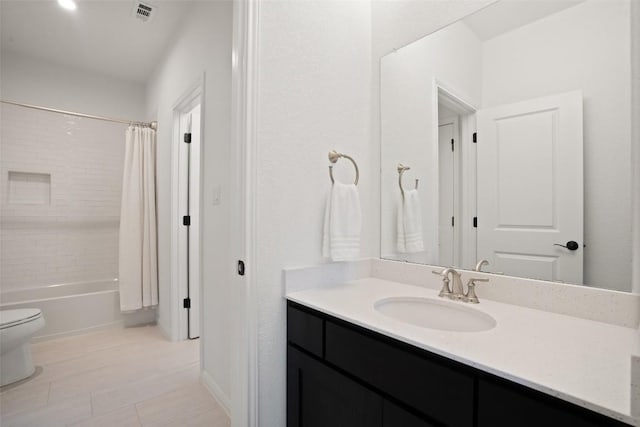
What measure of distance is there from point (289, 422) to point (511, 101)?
1.52 m

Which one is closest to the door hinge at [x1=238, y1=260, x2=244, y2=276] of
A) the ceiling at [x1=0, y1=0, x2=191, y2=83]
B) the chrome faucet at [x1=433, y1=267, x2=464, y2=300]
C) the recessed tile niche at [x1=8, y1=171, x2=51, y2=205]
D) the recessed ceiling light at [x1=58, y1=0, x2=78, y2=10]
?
the chrome faucet at [x1=433, y1=267, x2=464, y2=300]

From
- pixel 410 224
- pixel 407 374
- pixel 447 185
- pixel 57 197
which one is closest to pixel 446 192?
pixel 447 185

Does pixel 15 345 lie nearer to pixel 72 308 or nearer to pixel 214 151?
pixel 72 308

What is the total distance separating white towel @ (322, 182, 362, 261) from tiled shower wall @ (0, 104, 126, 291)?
3.18 metres

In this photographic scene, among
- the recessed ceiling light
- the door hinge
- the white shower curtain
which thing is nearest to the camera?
the door hinge

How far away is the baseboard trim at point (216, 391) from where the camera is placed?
5.57ft

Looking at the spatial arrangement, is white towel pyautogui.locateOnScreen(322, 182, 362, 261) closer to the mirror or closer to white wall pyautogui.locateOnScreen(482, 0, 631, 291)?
the mirror

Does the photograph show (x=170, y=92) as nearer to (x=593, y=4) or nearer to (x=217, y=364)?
(x=217, y=364)

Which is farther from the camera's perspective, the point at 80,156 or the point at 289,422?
the point at 80,156

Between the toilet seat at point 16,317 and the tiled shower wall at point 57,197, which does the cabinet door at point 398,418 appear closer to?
the toilet seat at point 16,317

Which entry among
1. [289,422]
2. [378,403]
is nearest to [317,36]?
[378,403]

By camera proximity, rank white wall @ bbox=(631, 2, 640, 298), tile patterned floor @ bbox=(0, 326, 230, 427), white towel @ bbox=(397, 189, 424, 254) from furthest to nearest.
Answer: tile patterned floor @ bbox=(0, 326, 230, 427) → white towel @ bbox=(397, 189, 424, 254) → white wall @ bbox=(631, 2, 640, 298)

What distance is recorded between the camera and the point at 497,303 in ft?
3.66

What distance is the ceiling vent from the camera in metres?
2.20
